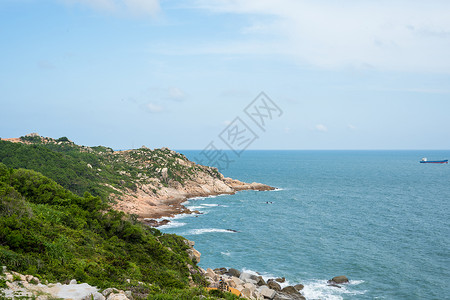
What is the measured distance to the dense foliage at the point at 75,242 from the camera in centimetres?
1827

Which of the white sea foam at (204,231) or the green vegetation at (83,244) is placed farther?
the white sea foam at (204,231)

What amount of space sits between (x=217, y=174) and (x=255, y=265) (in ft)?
216

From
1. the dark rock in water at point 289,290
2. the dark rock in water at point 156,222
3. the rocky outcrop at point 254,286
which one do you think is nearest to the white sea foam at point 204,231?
the dark rock in water at point 156,222

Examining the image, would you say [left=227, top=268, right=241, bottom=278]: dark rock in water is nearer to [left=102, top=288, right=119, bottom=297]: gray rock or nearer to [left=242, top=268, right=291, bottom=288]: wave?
[left=242, top=268, right=291, bottom=288]: wave

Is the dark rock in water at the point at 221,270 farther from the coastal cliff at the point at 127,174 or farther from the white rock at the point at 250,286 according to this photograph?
the coastal cliff at the point at 127,174

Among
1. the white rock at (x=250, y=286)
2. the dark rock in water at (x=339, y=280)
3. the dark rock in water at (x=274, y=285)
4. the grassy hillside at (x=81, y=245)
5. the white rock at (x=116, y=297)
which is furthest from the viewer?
the dark rock in water at (x=339, y=280)

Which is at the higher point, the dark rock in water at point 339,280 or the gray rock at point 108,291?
the gray rock at point 108,291

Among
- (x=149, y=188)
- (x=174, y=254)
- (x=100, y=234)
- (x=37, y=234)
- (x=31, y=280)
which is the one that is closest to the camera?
(x=31, y=280)

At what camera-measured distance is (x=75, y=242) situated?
22.5 meters

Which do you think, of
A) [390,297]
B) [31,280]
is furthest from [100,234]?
[390,297]

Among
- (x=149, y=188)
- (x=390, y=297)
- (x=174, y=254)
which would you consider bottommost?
(x=390, y=297)

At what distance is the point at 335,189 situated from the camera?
110938mm

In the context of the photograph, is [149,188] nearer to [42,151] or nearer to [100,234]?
[42,151]

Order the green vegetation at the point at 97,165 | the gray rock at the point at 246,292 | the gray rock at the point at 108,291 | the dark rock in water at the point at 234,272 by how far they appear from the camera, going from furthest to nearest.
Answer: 1. the green vegetation at the point at 97,165
2. the dark rock in water at the point at 234,272
3. the gray rock at the point at 246,292
4. the gray rock at the point at 108,291
